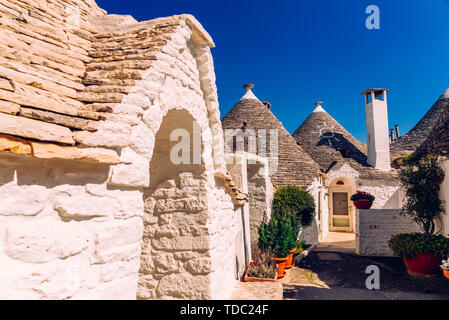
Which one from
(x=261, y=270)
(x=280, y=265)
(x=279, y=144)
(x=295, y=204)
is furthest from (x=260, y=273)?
(x=279, y=144)

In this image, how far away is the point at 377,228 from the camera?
9.56 metres

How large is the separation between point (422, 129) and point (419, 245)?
12.6 meters

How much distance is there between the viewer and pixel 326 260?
359 inches

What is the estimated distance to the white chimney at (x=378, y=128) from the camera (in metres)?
15.3

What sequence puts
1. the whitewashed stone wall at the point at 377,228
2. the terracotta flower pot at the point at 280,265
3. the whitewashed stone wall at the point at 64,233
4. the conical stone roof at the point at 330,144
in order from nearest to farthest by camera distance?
1. the whitewashed stone wall at the point at 64,233
2. the terracotta flower pot at the point at 280,265
3. the whitewashed stone wall at the point at 377,228
4. the conical stone roof at the point at 330,144

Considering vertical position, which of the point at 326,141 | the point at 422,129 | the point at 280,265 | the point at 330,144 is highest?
the point at 422,129

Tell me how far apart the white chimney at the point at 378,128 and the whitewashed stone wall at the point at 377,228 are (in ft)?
22.4

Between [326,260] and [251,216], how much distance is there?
304 centimetres

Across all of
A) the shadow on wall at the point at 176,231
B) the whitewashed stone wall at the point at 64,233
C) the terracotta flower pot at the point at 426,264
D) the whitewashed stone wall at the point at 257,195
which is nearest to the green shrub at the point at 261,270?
the whitewashed stone wall at the point at 257,195

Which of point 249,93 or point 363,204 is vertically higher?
point 249,93

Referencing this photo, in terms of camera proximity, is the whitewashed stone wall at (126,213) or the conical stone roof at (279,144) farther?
the conical stone roof at (279,144)

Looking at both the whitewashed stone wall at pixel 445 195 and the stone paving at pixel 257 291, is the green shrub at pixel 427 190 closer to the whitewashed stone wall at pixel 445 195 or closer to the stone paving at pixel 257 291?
the whitewashed stone wall at pixel 445 195

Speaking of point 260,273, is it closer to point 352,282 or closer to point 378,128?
point 352,282

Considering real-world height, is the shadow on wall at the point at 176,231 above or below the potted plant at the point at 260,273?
above
